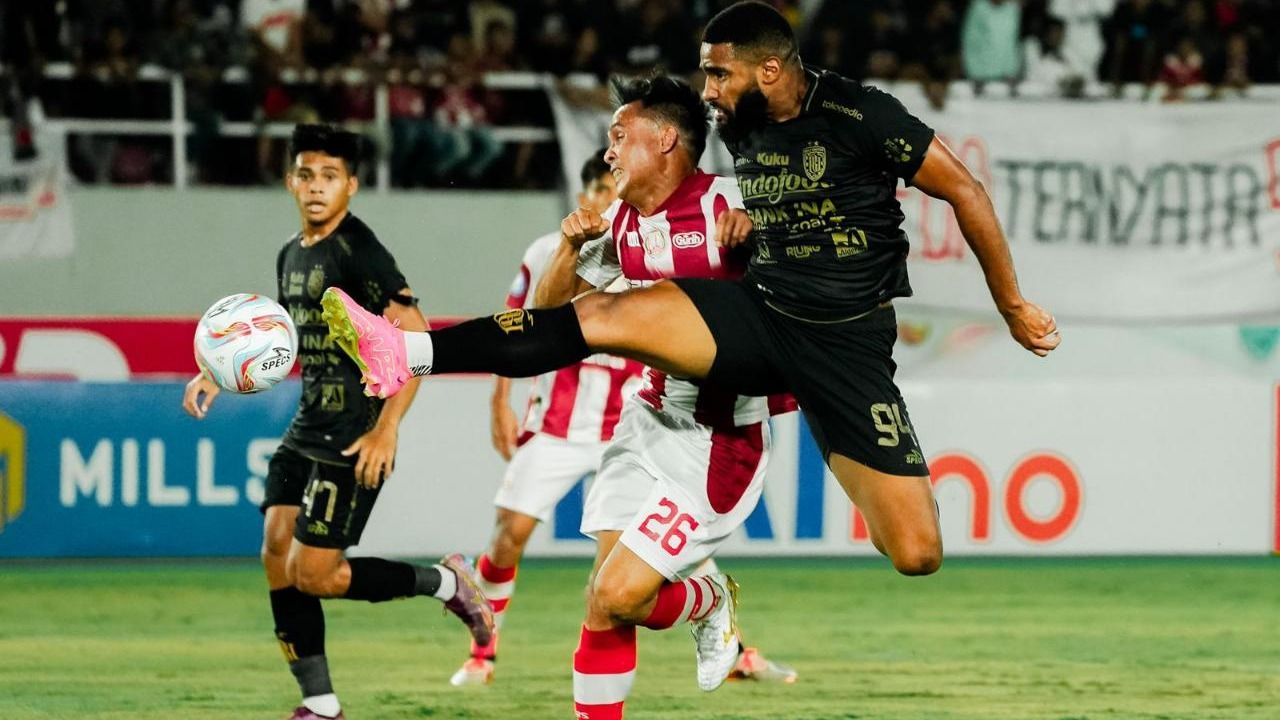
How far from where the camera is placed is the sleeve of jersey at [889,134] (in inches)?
201

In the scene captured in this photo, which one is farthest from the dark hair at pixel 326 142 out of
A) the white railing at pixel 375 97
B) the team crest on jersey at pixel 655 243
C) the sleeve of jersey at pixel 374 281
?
the white railing at pixel 375 97

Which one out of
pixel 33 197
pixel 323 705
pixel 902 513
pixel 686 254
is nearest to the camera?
pixel 902 513

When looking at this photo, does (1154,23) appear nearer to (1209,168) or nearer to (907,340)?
(1209,168)

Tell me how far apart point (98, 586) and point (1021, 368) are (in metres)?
7.47

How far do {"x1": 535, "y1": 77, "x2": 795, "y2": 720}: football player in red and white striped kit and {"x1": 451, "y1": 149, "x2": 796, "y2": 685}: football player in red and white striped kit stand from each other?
5.50 ft

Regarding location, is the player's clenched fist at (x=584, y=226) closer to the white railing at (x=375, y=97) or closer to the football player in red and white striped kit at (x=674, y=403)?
the football player in red and white striped kit at (x=674, y=403)

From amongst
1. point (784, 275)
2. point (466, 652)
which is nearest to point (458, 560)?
point (466, 652)

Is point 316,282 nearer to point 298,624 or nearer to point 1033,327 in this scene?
point 298,624

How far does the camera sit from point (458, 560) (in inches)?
267

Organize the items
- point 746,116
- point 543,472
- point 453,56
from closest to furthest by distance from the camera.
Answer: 1. point 746,116
2. point 543,472
3. point 453,56

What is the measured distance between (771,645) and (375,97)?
21.9 feet

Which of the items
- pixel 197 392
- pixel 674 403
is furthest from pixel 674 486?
pixel 197 392

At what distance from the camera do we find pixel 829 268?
5.25 meters

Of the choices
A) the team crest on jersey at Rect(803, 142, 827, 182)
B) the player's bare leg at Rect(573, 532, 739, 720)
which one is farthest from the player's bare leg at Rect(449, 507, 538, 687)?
the team crest on jersey at Rect(803, 142, 827, 182)
